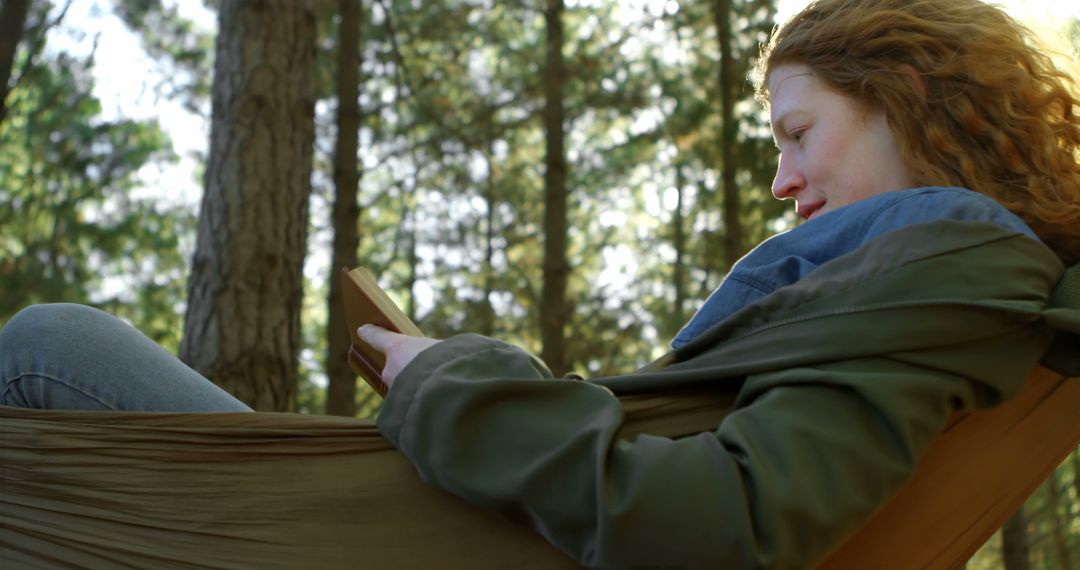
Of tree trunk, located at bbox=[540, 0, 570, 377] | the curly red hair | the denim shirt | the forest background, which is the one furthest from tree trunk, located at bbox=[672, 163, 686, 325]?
the denim shirt

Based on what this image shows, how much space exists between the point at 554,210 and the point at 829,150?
336 inches

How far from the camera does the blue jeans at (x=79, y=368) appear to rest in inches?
61.3

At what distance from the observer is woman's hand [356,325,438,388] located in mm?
1434

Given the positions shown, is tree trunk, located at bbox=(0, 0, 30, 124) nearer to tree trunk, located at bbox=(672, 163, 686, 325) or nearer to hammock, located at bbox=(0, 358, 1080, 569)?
hammock, located at bbox=(0, 358, 1080, 569)

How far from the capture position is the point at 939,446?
1.40m

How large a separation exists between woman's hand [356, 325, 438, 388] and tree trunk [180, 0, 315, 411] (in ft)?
7.98

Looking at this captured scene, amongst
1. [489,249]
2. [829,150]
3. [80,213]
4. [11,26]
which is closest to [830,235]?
[829,150]

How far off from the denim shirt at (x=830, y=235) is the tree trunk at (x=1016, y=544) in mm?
5491

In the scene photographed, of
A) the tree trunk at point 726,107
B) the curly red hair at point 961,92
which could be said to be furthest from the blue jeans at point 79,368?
the tree trunk at point 726,107

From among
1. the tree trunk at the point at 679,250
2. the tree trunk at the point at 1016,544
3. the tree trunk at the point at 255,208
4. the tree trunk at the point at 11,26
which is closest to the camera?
the tree trunk at the point at 255,208

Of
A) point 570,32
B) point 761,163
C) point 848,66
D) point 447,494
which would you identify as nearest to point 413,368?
point 447,494

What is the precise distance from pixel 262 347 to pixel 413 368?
266cm

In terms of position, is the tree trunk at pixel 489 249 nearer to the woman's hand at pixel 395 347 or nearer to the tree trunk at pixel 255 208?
the tree trunk at pixel 255 208

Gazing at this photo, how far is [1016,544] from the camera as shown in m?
6.32
